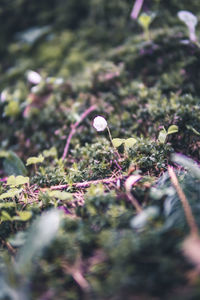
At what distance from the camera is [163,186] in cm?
127

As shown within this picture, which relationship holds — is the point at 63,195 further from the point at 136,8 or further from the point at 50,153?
the point at 136,8

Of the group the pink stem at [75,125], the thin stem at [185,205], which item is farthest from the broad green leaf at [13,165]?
the thin stem at [185,205]

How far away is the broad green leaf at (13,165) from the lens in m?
1.89

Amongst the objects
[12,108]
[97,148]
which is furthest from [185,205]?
[12,108]

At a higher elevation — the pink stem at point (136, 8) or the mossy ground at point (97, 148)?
the pink stem at point (136, 8)

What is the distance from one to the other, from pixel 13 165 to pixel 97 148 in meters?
0.71

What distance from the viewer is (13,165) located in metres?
1.94

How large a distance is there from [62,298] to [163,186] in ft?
2.29

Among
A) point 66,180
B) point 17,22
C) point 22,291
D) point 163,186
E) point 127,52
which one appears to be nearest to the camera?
point 22,291

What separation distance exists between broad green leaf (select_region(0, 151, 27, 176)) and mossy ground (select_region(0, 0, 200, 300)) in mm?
11

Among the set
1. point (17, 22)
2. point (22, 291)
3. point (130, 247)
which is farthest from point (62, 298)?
point (17, 22)

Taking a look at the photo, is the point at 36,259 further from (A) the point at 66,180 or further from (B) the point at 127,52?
(B) the point at 127,52

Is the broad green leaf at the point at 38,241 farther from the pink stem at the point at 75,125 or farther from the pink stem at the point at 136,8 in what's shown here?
the pink stem at the point at 136,8

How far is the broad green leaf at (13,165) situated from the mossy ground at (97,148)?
0.4 inches
